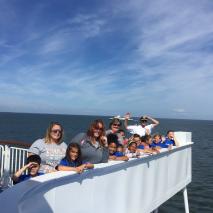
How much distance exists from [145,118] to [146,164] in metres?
2.95

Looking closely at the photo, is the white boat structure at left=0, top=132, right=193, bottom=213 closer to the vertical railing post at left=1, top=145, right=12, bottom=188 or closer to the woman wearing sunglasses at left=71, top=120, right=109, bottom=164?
the woman wearing sunglasses at left=71, top=120, right=109, bottom=164

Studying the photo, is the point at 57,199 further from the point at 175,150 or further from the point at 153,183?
the point at 175,150

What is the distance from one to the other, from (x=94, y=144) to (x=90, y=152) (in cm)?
15

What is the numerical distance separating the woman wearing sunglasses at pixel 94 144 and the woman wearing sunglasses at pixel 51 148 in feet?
0.78

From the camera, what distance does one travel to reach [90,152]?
193 inches

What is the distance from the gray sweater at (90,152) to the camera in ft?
15.9

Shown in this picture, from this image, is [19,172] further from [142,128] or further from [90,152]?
[142,128]

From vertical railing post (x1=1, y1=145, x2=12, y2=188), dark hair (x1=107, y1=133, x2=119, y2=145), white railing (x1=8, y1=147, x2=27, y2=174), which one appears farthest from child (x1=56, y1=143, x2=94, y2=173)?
white railing (x1=8, y1=147, x2=27, y2=174)

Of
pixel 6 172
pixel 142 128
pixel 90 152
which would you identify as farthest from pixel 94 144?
pixel 142 128

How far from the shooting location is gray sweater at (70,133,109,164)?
4.84 m

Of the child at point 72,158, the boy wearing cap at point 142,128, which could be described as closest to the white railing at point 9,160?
the child at point 72,158

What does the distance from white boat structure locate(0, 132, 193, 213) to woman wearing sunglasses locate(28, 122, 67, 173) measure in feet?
2.35

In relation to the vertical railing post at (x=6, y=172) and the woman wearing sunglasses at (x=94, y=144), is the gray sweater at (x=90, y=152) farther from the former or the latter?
the vertical railing post at (x=6, y=172)

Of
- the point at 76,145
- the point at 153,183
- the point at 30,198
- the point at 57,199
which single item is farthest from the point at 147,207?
the point at 30,198
